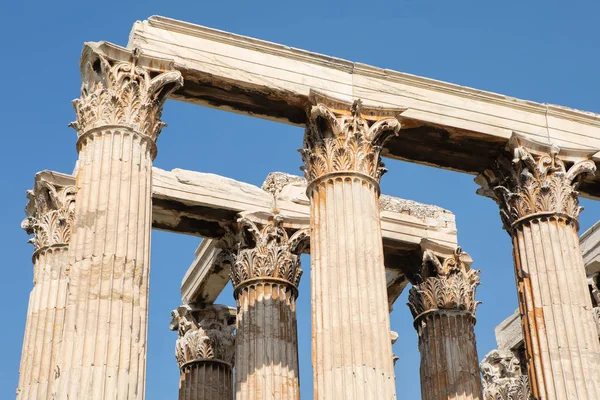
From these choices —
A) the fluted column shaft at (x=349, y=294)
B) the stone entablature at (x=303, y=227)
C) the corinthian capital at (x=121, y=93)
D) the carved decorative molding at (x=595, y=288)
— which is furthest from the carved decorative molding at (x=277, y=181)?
the carved decorative molding at (x=595, y=288)

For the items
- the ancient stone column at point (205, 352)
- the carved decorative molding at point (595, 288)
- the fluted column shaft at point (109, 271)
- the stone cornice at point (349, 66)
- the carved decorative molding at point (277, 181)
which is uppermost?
the carved decorative molding at point (277, 181)

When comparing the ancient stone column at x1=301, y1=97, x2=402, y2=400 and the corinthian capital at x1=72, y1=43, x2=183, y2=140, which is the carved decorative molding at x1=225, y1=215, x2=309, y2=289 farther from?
the corinthian capital at x1=72, y1=43, x2=183, y2=140

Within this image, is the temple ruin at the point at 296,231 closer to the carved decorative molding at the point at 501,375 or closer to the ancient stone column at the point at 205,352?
the ancient stone column at the point at 205,352

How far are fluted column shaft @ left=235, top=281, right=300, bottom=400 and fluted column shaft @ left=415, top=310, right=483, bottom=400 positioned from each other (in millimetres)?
4113

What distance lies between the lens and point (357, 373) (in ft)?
80.5

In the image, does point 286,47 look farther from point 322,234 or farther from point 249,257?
point 249,257

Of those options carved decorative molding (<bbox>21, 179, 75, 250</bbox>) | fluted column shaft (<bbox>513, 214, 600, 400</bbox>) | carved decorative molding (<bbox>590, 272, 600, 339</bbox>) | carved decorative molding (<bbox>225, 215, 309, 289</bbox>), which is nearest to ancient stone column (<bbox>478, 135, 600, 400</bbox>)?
fluted column shaft (<bbox>513, 214, 600, 400</bbox>)

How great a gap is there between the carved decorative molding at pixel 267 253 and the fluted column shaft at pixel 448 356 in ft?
14.0

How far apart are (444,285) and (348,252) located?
918cm

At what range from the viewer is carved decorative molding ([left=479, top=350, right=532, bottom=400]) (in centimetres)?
4362

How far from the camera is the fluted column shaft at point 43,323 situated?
95.1 feet

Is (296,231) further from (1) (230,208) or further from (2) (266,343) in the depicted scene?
(2) (266,343)

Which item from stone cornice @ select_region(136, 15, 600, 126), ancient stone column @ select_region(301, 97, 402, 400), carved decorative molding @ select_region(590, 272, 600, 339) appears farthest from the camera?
carved decorative molding @ select_region(590, 272, 600, 339)

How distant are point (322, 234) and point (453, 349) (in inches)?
346
